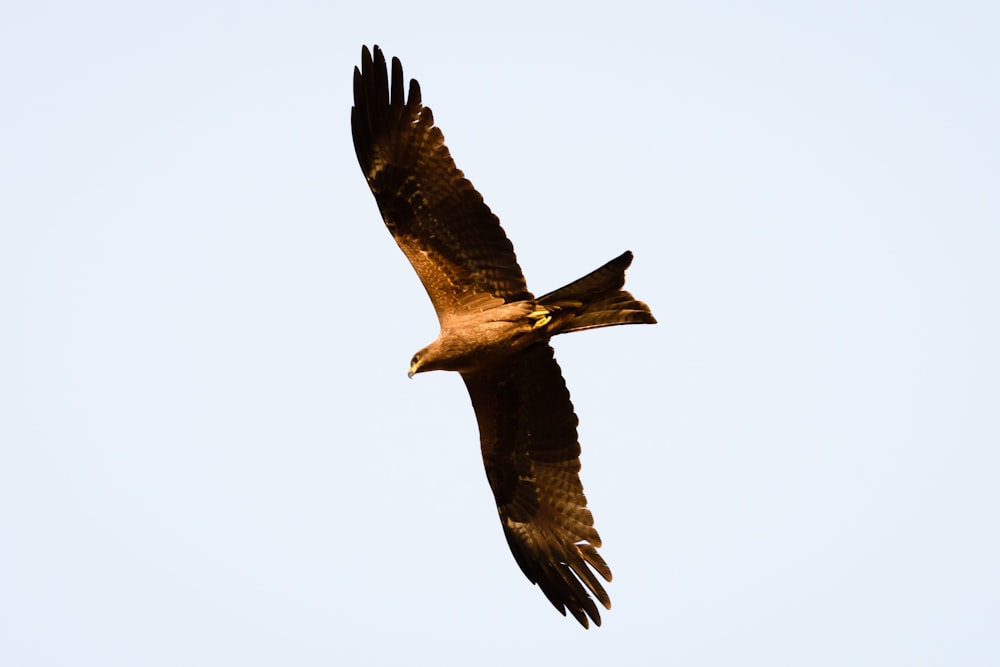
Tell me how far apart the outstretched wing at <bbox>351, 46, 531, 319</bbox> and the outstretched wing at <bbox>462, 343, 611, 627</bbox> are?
72 cm

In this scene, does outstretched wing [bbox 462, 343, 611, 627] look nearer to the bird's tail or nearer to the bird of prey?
the bird of prey

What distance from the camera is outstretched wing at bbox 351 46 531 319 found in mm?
10867

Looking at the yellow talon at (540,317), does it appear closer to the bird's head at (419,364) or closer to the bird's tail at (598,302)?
the bird's tail at (598,302)

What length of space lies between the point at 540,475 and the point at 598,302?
1814mm

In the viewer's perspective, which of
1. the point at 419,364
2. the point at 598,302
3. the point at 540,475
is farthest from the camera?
the point at 540,475

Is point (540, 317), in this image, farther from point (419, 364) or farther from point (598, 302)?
point (419, 364)

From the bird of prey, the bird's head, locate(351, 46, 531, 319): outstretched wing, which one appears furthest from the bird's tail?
the bird's head

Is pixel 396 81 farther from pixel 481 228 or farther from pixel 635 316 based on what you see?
pixel 635 316

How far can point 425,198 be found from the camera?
11.0 m

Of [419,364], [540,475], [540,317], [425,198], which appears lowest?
[540,475]

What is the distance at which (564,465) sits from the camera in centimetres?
1153

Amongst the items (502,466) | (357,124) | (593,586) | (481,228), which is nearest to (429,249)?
(481,228)

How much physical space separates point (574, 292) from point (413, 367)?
1.43 metres

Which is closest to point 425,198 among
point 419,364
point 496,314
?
point 496,314
